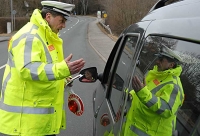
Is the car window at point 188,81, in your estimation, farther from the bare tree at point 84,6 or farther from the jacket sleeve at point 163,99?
the bare tree at point 84,6

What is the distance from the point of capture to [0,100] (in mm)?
2588

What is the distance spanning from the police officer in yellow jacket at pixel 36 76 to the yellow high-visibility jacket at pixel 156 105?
1.99 feet

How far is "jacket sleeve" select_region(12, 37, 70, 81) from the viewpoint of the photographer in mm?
2197

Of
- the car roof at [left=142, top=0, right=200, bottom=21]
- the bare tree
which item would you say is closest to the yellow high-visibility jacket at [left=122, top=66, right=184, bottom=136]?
the car roof at [left=142, top=0, right=200, bottom=21]

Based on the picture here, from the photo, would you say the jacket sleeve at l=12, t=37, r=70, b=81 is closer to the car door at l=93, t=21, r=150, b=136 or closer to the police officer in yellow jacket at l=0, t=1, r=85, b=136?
the police officer in yellow jacket at l=0, t=1, r=85, b=136

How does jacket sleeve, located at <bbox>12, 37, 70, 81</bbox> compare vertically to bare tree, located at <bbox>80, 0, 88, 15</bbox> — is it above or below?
above

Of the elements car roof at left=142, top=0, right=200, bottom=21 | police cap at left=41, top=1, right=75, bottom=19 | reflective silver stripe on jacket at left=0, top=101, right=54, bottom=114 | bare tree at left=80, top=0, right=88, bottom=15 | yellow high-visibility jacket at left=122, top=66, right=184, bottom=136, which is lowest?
bare tree at left=80, top=0, right=88, bottom=15

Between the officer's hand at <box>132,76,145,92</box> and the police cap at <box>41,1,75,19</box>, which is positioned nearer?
the officer's hand at <box>132,76,145,92</box>

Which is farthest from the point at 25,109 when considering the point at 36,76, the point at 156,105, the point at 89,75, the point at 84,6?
the point at 84,6

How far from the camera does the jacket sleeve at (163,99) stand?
158 centimetres

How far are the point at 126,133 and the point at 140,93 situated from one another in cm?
28

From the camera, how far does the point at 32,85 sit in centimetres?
237

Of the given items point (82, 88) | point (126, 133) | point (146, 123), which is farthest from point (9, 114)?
point (82, 88)

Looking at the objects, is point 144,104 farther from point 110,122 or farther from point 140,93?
point 110,122
